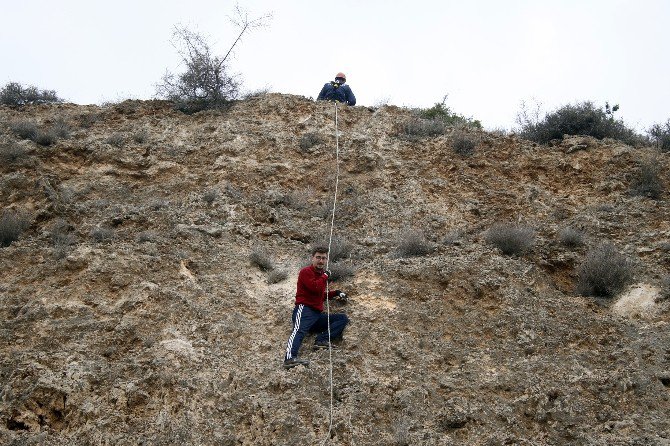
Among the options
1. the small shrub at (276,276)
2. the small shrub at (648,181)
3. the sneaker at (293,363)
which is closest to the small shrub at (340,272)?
the small shrub at (276,276)

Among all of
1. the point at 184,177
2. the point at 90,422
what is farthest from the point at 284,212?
the point at 90,422

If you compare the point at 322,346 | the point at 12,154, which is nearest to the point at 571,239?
the point at 322,346

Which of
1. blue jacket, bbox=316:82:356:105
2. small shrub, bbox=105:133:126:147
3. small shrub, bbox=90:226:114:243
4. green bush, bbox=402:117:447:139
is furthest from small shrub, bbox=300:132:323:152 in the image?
small shrub, bbox=90:226:114:243

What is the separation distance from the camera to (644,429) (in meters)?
5.87

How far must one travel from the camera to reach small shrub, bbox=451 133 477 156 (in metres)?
10.7

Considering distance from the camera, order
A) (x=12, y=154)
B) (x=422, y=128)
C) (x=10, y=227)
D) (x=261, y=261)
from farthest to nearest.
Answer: (x=422, y=128)
(x=12, y=154)
(x=10, y=227)
(x=261, y=261)

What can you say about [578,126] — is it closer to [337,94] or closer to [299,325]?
[337,94]

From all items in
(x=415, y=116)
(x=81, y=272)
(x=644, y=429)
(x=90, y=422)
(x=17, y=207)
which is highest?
(x=415, y=116)

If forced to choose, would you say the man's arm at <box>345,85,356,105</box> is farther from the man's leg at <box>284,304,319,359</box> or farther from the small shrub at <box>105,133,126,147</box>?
the man's leg at <box>284,304,319,359</box>

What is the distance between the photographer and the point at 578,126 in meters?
11.7

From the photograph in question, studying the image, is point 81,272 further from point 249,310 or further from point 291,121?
point 291,121

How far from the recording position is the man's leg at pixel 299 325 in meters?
6.74

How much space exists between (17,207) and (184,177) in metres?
2.32

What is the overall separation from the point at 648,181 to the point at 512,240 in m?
2.73
